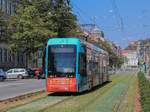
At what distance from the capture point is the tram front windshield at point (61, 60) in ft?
103

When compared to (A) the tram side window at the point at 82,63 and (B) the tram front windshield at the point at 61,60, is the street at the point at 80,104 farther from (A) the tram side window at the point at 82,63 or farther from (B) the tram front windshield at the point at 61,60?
(A) the tram side window at the point at 82,63

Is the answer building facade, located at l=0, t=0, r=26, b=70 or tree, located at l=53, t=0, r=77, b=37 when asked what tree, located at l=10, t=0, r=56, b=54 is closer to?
tree, located at l=53, t=0, r=77, b=37

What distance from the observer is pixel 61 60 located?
104 feet

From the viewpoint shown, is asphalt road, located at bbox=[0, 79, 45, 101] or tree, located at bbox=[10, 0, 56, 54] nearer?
asphalt road, located at bbox=[0, 79, 45, 101]

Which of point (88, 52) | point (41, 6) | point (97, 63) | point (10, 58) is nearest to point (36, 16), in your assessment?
point (41, 6)

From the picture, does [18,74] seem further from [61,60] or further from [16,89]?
[61,60]

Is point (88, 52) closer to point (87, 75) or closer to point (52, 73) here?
point (87, 75)

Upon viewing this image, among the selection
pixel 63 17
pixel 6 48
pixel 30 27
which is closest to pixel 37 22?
pixel 30 27

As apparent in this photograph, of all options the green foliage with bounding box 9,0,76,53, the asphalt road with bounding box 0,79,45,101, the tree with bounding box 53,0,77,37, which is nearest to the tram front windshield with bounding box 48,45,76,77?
the asphalt road with bounding box 0,79,45,101

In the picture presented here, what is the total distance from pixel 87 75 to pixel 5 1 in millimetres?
62250

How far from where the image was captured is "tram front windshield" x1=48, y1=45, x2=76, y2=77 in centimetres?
3145

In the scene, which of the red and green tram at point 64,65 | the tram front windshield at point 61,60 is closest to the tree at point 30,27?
the red and green tram at point 64,65

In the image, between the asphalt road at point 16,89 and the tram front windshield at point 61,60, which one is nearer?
the tram front windshield at point 61,60

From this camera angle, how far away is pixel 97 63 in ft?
134
